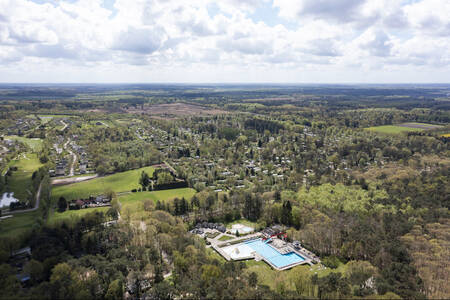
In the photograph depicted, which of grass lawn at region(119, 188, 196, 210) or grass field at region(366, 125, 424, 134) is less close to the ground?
grass field at region(366, 125, 424, 134)

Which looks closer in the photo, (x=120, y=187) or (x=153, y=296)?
(x=153, y=296)

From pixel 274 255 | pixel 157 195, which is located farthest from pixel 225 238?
pixel 157 195

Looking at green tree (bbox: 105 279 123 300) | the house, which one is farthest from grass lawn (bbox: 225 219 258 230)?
the house

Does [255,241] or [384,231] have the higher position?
[384,231]

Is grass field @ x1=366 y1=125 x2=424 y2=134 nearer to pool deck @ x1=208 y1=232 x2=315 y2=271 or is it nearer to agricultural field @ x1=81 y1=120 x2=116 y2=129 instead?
pool deck @ x1=208 y1=232 x2=315 y2=271

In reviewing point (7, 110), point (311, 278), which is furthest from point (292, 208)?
point (7, 110)

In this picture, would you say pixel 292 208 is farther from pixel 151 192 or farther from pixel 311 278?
pixel 151 192

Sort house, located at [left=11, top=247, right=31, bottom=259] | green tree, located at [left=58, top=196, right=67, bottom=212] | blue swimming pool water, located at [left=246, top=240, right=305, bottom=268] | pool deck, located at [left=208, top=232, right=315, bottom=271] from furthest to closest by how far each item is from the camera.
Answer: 1. green tree, located at [left=58, top=196, right=67, bottom=212]
2. blue swimming pool water, located at [left=246, top=240, right=305, bottom=268]
3. pool deck, located at [left=208, top=232, right=315, bottom=271]
4. house, located at [left=11, top=247, right=31, bottom=259]
